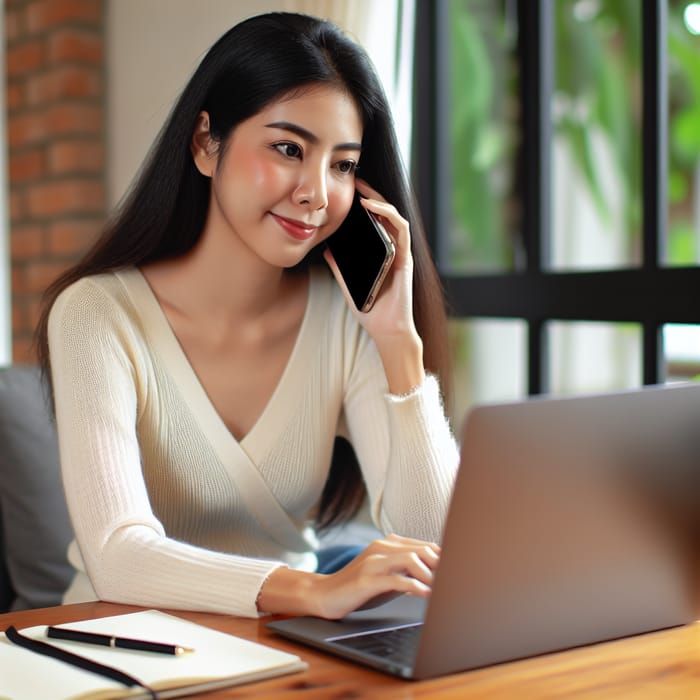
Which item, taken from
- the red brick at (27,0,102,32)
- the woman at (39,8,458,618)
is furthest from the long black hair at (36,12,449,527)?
the red brick at (27,0,102,32)

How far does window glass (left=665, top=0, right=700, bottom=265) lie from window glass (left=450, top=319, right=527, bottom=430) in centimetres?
69

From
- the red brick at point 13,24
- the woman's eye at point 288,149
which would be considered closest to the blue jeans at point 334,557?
the woman's eye at point 288,149

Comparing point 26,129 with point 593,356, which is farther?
point 593,356

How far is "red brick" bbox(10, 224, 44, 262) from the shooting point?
10.8 ft

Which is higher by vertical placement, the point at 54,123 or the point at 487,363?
the point at 54,123

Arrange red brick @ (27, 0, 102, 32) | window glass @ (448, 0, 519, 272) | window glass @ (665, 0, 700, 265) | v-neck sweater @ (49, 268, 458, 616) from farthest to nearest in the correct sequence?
1. window glass @ (665, 0, 700, 265)
2. window glass @ (448, 0, 519, 272)
3. red brick @ (27, 0, 102, 32)
4. v-neck sweater @ (49, 268, 458, 616)

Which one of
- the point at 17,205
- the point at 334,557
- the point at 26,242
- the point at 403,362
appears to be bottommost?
the point at 334,557

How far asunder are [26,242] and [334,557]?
2061mm

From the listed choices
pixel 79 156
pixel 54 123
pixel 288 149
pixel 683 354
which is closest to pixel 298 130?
pixel 288 149

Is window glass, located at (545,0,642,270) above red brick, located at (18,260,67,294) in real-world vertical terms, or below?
above

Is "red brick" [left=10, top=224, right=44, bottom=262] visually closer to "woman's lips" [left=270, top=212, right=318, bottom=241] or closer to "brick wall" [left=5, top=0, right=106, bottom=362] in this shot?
"brick wall" [left=5, top=0, right=106, bottom=362]

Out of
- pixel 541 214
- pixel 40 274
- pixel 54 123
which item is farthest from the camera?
pixel 40 274

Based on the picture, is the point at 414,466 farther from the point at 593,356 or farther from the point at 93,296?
the point at 593,356

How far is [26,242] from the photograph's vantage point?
3.35 meters
